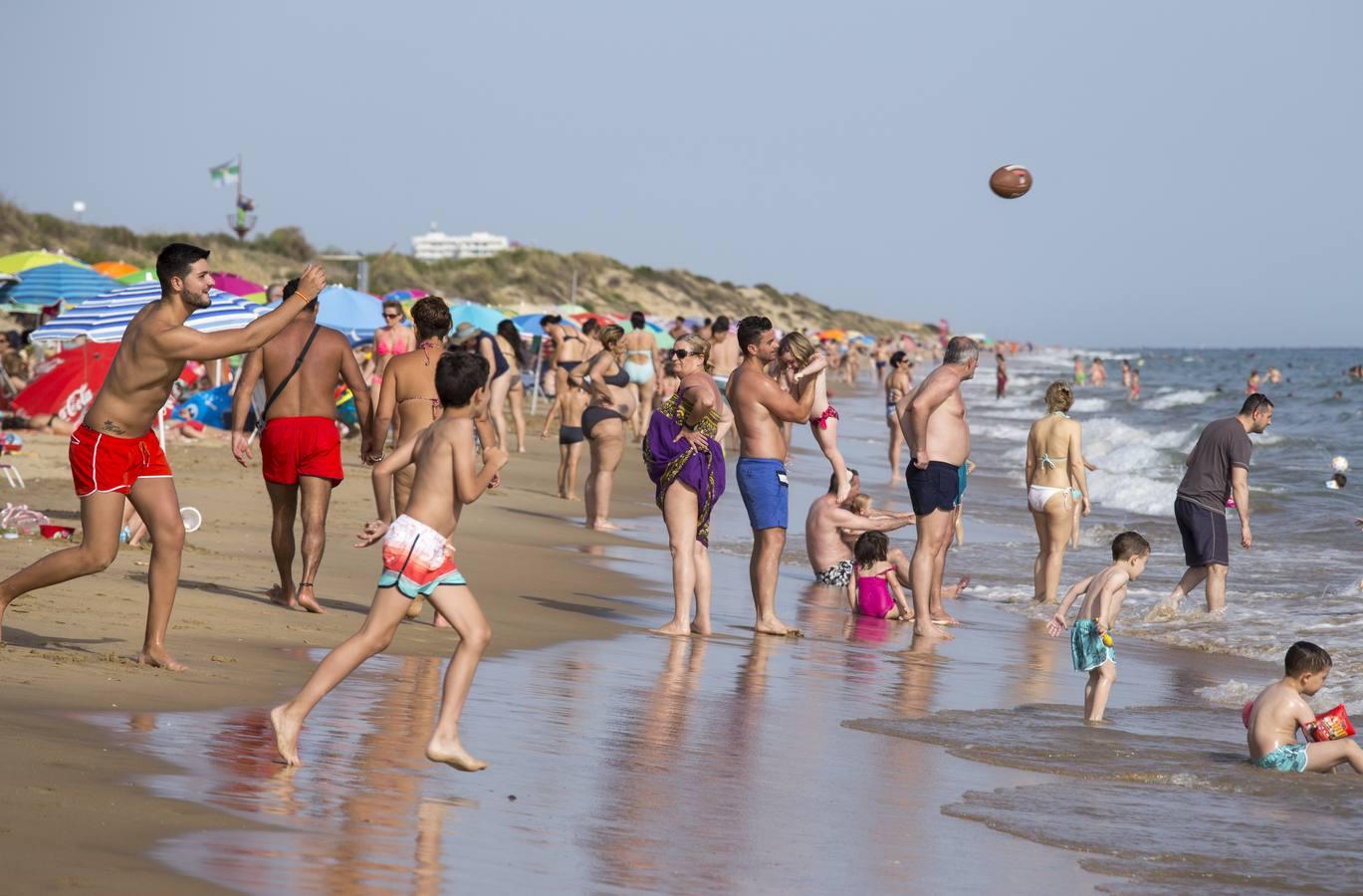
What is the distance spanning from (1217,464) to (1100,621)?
3654 mm

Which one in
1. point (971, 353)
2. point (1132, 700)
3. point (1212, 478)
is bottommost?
point (1132, 700)

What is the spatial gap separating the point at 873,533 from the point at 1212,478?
223 cm

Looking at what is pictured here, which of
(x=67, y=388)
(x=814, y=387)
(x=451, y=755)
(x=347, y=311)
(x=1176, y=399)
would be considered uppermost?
(x=347, y=311)

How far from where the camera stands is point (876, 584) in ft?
33.0

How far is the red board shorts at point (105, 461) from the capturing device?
582cm

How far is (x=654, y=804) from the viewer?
4801mm

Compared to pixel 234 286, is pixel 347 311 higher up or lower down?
lower down

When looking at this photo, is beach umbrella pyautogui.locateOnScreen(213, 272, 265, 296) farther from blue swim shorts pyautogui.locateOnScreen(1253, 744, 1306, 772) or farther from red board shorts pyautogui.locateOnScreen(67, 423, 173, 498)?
blue swim shorts pyautogui.locateOnScreen(1253, 744, 1306, 772)

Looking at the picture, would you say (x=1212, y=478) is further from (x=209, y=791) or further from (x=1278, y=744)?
(x=209, y=791)

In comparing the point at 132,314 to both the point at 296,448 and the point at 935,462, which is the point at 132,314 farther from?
the point at 935,462

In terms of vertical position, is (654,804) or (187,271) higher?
(187,271)

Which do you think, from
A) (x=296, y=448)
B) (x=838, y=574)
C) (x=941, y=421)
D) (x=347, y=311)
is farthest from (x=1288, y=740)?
(x=347, y=311)

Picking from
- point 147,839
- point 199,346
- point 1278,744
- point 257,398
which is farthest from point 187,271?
point 257,398

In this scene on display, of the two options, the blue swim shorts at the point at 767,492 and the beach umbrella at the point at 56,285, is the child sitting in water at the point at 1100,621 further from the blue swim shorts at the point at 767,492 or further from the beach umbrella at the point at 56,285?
the beach umbrella at the point at 56,285
